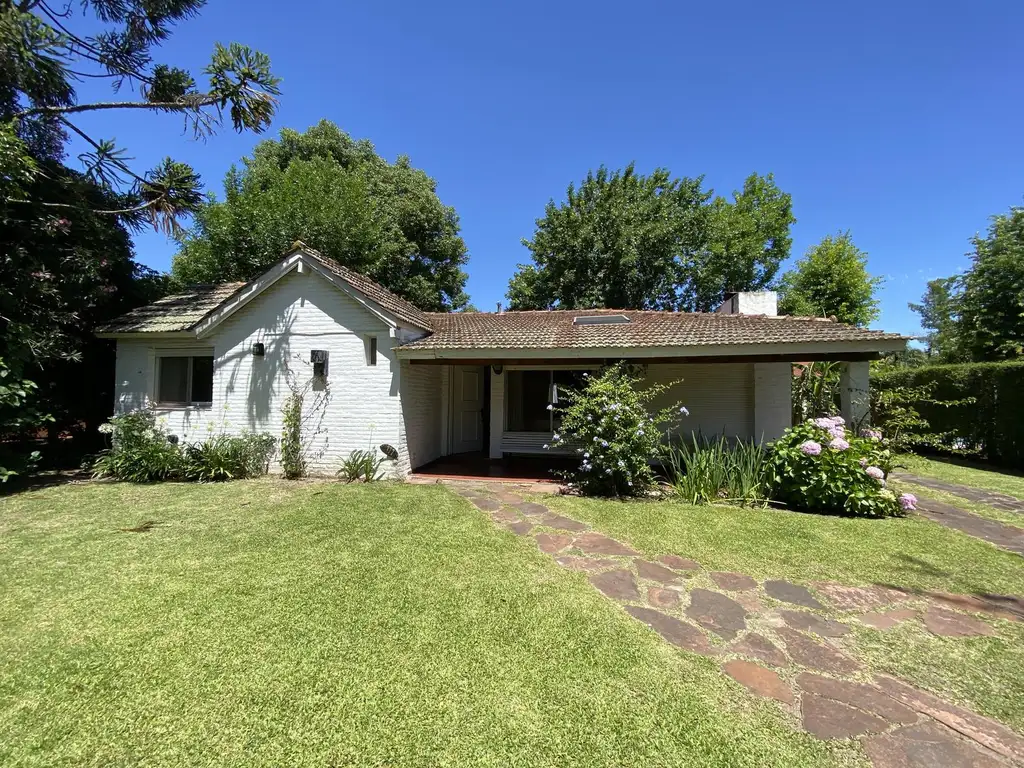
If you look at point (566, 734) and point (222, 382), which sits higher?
point (222, 382)

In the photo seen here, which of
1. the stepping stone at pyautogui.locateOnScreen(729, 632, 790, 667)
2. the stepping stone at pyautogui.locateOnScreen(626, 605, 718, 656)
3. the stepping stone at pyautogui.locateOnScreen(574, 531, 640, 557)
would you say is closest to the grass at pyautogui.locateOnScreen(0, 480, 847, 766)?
the stepping stone at pyautogui.locateOnScreen(626, 605, 718, 656)

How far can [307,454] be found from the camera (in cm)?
952

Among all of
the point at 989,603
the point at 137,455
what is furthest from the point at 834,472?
the point at 137,455

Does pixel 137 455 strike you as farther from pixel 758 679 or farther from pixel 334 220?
pixel 334 220

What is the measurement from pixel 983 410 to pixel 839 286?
14435mm

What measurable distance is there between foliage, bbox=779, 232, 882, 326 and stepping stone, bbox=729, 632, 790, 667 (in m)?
24.6

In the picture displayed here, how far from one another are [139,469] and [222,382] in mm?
2350

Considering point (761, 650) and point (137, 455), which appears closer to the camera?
point (761, 650)

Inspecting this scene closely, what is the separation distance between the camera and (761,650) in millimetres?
3123

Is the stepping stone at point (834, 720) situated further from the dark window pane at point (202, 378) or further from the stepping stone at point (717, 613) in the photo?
the dark window pane at point (202, 378)

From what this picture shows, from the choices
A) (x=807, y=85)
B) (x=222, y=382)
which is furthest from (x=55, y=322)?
(x=807, y=85)

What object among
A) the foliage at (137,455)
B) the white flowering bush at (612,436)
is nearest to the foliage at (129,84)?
the foliage at (137,455)

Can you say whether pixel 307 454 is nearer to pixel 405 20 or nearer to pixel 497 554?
pixel 497 554

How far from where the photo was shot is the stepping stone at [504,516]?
6.30m
